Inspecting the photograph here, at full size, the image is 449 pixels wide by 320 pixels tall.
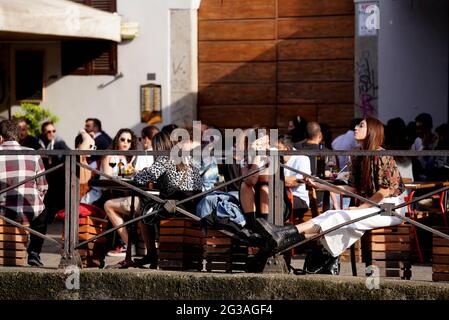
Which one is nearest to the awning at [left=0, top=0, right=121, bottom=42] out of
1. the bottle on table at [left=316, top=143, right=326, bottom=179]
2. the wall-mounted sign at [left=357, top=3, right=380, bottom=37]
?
the wall-mounted sign at [left=357, top=3, right=380, bottom=37]

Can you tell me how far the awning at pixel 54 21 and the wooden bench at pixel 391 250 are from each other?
6598mm

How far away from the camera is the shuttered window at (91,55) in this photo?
55.6ft

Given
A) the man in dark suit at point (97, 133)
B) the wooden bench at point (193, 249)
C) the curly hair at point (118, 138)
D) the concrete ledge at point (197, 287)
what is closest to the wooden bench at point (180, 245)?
the wooden bench at point (193, 249)

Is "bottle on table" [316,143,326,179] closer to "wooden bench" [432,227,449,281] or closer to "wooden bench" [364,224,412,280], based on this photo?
"wooden bench" [364,224,412,280]

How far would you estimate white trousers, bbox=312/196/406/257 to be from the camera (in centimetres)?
940

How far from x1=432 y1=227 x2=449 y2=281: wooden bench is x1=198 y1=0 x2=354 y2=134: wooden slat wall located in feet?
23.9

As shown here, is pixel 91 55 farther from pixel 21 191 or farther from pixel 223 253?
pixel 223 253

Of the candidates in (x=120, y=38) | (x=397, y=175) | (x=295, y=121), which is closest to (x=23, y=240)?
(x=397, y=175)

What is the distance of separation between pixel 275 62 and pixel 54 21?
314 centimetres

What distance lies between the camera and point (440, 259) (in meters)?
9.18

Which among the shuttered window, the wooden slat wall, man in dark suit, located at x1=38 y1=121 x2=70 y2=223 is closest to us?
man in dark suit, located at x1=38 y1=121 x2=70 y2=223

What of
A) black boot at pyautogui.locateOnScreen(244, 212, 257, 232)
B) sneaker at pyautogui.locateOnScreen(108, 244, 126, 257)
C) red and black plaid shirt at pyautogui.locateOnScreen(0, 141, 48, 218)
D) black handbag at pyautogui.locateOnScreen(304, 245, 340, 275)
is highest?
red and black plaid shirt at pyautogui.locateOnScreen(0, 141, 48, 218)

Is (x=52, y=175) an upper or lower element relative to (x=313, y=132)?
lower

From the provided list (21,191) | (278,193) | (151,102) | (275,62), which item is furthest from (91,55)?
(278,193)
